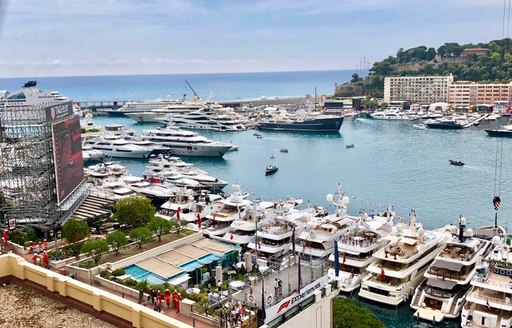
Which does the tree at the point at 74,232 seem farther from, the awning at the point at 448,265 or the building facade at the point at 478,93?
the building facade at the point at 478,93

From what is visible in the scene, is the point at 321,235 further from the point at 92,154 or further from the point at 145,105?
the point at 145,105

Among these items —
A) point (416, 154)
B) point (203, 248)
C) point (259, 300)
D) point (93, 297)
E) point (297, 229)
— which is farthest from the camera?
point (416, 154)

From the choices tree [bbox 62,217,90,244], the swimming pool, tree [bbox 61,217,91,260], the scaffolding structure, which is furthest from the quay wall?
the scaffolding structure

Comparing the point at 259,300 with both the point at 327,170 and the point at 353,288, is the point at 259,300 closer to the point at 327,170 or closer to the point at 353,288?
the point at 353,288

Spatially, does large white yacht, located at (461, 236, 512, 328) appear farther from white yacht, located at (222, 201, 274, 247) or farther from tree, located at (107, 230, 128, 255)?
tree, located at (107, 230, 128, 255)

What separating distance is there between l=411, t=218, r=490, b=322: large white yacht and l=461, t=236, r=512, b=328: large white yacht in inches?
25.4

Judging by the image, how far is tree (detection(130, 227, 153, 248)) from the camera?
776 inches

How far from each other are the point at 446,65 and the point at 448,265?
10559 cm

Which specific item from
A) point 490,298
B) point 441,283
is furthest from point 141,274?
point 490,298

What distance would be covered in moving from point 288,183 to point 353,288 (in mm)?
22261

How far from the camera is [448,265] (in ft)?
66.4

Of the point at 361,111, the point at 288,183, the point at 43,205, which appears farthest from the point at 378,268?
the point at 361,111

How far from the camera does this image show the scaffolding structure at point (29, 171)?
74.2ft

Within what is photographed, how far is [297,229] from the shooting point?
2594 centimetres
